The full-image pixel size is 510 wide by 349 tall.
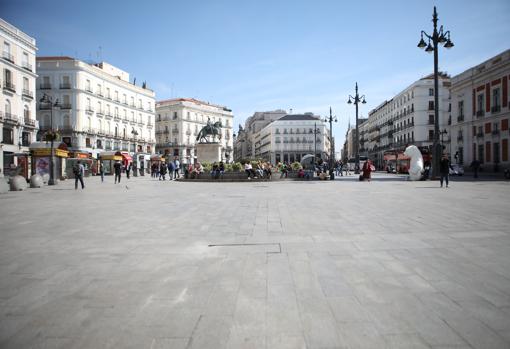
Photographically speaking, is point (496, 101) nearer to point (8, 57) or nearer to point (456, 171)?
point (456, 171)

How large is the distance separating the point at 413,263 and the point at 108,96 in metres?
56.2

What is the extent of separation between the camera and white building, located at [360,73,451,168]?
186 ft

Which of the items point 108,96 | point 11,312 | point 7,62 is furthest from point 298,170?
point 108,96

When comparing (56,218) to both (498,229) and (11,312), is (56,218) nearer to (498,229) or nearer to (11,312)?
(11,312)

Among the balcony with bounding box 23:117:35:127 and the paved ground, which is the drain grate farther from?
the balcony with bounding box 23:117:35:127

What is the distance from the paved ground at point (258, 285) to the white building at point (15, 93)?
111 ft

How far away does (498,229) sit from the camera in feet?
17.9

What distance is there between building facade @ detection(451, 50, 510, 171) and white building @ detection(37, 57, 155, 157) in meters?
42.1

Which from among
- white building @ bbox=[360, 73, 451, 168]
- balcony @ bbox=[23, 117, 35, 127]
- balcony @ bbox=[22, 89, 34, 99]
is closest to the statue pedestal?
balcony @ bbox=[23, 117, 35, 127]

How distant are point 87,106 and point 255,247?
50.7 meters

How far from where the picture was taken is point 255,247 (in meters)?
4.50

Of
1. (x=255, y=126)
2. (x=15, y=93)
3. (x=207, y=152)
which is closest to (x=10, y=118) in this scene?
(x=15, y=93)

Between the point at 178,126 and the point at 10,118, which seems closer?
the point at 10,118

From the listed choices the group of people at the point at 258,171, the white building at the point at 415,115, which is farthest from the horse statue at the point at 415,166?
the white building at the point at 415,115
